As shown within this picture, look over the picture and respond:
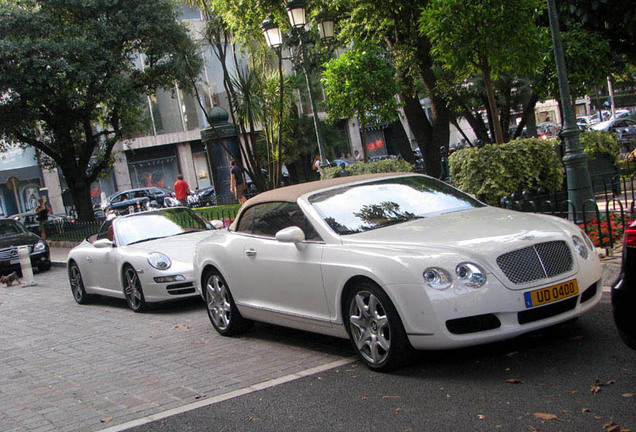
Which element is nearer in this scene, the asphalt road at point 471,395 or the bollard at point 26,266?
the asphalt road at point 471,395

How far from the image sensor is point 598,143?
15.2 meters

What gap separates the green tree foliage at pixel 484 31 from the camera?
406 inches

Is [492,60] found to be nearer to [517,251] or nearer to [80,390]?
[517,251]

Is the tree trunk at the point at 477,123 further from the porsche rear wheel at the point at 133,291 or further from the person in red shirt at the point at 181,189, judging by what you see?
the porsche rear wheel at the point at 133,291

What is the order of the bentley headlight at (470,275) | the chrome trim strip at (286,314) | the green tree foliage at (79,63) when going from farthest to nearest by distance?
the green tree foliage at (79,63) → the chrome trim strip at (286,314) → the bentley headlight at (470,275)

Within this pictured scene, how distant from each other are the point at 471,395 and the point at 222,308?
363 centimetres

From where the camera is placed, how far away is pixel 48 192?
51.0 meters

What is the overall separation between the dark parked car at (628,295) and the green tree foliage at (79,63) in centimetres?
2116

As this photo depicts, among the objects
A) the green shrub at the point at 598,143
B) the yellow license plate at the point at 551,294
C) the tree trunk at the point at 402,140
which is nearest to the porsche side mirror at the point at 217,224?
the yellow license plate at the point at 551,294

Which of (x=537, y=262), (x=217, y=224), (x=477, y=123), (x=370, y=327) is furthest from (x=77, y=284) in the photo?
(x=477, y=123)

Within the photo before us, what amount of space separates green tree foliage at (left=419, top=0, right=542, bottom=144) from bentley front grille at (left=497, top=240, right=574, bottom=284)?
18.0 ft

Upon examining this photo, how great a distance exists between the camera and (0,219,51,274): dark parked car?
18.7 m

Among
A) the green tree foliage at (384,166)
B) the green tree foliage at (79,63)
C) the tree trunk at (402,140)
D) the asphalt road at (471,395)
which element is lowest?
the asphalt road at (471,395)

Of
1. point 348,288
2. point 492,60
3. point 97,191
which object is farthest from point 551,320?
point 97,191
